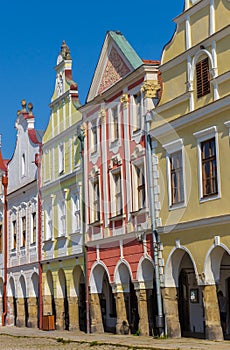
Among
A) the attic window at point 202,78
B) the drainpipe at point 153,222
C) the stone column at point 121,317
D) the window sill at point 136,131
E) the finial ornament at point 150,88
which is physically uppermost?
the finial ornament at point 150,88

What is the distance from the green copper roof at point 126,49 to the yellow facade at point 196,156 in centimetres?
278

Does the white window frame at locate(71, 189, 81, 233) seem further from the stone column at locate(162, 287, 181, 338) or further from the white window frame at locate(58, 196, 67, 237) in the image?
the stone column at locate(162, 287, 181, 338)

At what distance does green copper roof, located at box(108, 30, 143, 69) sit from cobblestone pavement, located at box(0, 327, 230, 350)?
980 centimetres

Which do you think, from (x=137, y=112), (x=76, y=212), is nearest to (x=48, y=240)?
(x=76, y=212)

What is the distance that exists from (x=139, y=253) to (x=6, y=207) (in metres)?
19.0

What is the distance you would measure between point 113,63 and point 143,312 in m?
9.83

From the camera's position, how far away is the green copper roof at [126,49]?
27.3m

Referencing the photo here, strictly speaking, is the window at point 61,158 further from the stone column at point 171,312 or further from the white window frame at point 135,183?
the stone column at point 171,312

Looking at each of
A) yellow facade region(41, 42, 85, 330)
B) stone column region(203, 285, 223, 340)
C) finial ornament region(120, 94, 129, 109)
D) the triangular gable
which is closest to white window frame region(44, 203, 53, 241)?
yellow facade region(41, 42, 85, 330)

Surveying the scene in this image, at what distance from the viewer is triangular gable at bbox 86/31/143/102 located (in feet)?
91.5

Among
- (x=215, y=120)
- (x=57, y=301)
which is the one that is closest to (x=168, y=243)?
(x=215, y=120)

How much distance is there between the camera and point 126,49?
28469 mm

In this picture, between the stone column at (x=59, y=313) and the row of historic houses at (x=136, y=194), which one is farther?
the stone column at (x=59, y=313)

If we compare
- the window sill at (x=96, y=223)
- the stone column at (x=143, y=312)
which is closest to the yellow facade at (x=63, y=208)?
the window sill at (x=96, y=223)
